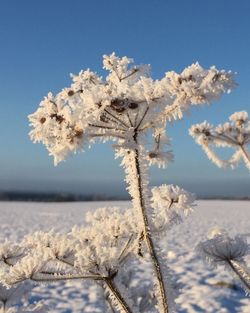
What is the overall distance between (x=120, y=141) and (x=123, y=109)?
32 centimetres

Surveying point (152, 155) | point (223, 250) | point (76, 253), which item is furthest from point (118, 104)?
point (223, 250)

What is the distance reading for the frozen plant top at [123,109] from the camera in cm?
247

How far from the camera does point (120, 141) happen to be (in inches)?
107

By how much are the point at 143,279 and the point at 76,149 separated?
455 inches

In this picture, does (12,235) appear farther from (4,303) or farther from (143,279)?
(4,303)

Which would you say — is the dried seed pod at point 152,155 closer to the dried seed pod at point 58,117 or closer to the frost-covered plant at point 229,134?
the dried seed pod at point 58,117

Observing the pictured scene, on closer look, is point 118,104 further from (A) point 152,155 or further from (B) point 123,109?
(A) point 152,155

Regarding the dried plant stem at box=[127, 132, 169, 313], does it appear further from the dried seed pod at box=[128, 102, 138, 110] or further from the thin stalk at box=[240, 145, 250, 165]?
the thin stalk at box=[240, 145, 250, 165]

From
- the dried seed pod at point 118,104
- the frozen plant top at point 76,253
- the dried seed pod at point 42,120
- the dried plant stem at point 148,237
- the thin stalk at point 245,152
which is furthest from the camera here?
the thin stalk at point 245,152

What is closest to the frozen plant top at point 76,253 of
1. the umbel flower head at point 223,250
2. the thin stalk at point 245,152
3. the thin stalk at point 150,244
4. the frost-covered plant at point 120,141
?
the frost-covered plant at point 120,141

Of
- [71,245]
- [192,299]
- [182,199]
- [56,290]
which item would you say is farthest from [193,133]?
[56,290]

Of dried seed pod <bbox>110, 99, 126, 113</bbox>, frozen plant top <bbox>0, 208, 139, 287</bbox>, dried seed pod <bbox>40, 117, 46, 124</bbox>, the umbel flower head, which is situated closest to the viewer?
dried seed pod <bbox>110, 99, 126, 113</bbox>

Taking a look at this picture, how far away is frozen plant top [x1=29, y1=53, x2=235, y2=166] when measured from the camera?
97.3 inches

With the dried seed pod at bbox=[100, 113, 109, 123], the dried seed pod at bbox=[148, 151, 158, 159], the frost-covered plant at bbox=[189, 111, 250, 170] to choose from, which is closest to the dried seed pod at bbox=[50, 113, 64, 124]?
the dried seed pod at bbox=[100, 113, 109, 123]
